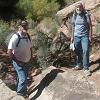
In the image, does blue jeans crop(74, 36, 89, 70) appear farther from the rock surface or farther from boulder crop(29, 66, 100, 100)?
the rock surface

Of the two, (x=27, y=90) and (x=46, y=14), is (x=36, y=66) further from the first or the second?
(x=46, y=14)

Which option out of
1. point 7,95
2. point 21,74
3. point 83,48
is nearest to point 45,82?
point 21,74

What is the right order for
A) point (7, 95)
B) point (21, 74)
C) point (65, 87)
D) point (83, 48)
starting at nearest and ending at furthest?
1. point (21, 74)
2. point (7, 95)
3. point (65, 87)
4. point (83, 48)

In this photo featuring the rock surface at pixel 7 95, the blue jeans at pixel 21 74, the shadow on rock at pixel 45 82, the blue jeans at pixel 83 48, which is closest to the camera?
the blue jeans at pixel 21 74

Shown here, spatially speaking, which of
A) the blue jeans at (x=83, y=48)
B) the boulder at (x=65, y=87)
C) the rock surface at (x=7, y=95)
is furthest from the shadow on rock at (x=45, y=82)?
the blue jeans at (x=83, y=48)

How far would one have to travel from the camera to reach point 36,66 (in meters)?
12.0

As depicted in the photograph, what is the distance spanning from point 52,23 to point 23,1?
10.8ft

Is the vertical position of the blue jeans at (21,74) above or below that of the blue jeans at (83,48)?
below

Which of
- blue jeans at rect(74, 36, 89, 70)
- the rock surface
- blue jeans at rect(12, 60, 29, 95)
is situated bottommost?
the rock surface

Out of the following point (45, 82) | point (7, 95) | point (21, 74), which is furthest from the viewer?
point (45, 82)

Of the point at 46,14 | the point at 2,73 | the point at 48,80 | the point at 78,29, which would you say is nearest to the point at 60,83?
the point at 48,80

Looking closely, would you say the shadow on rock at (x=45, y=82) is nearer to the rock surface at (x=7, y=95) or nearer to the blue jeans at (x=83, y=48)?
the rock surface at (x=7, y=95)

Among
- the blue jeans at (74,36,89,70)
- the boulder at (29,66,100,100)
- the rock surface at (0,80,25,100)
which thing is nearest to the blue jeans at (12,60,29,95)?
the rock surface at (0,80,25,100)

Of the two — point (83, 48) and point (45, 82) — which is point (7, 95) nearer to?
point (45, 82)
